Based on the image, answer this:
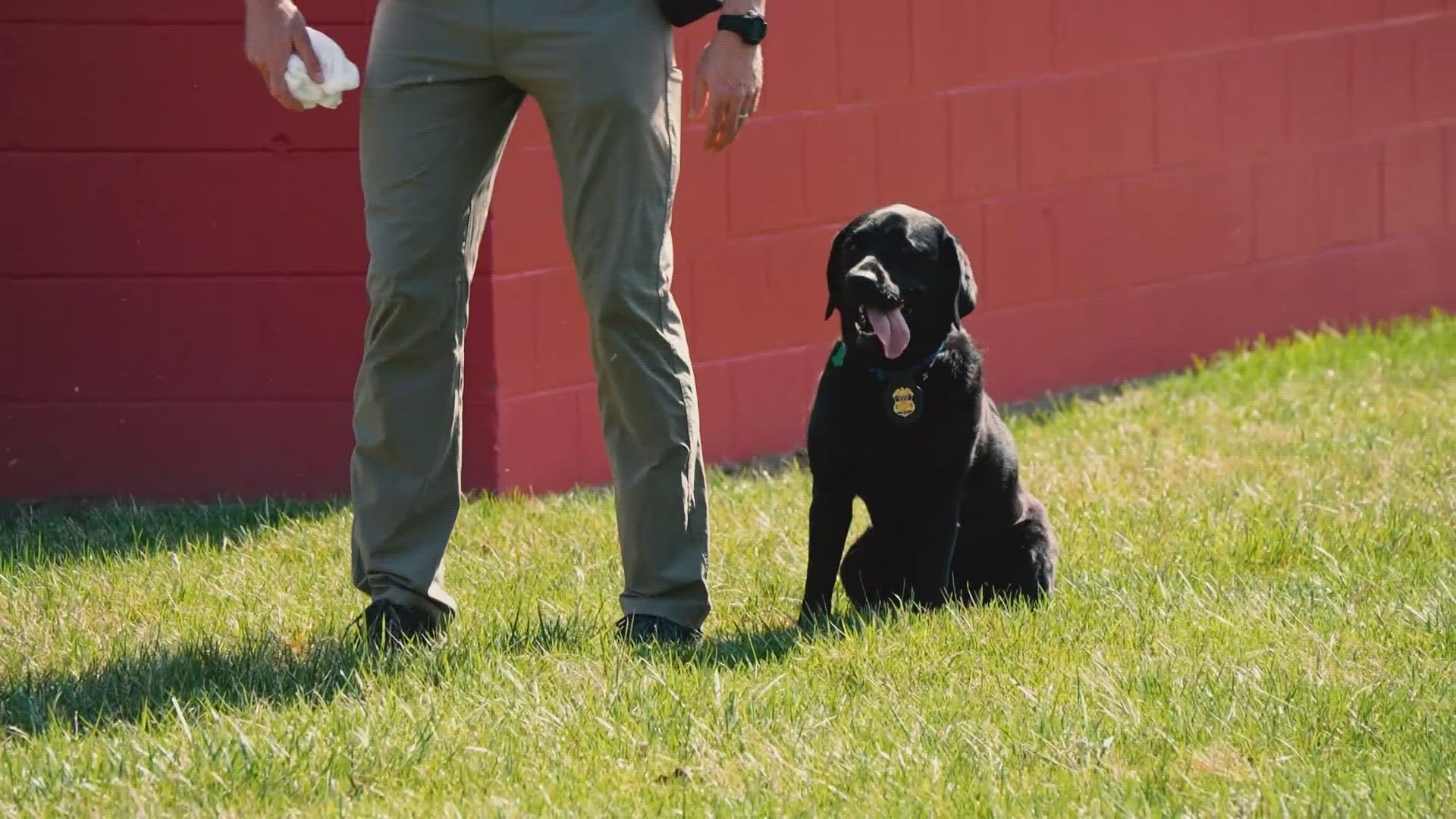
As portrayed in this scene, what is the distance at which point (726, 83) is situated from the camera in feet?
13.1

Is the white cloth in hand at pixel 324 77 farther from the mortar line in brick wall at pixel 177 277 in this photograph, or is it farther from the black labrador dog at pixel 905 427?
the mortar line in brick wall at pixel 177 277

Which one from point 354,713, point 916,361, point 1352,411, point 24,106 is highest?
point 24,106

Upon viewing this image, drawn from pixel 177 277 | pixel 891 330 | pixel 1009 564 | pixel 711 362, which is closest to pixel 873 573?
pixel 1009 564

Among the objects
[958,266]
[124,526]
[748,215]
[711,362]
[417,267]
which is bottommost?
[124,526]

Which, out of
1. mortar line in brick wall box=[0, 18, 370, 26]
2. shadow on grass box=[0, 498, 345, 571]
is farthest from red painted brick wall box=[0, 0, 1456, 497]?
shadow on grass box=[0, 498, 345, 571]

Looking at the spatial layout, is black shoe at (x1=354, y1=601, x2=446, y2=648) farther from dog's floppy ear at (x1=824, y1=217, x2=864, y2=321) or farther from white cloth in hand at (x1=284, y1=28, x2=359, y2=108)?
dog's floppy ear at (x1=824, y1=217, x2=864, y2=321)

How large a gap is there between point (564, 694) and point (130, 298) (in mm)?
2510

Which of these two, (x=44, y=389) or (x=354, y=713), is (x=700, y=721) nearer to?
(x=354, y=713)

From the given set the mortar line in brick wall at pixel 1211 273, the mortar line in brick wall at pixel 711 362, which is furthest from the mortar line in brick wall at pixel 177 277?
the mortar line in brick wall at pixel 1211 273

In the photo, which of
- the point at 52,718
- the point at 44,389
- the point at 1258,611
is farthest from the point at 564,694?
the point at 44,389

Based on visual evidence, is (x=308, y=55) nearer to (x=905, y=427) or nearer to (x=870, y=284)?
(x=870, y=284)

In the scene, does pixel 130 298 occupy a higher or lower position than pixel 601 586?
higher

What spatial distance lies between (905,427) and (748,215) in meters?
2.02

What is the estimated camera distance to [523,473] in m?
5.89
